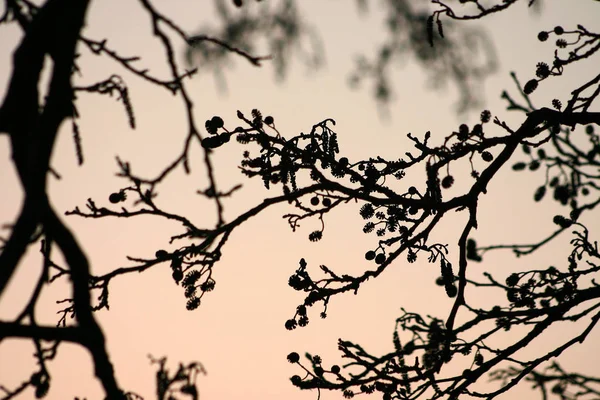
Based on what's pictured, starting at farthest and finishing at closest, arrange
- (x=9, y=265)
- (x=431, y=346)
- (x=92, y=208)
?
1. (x=431, y=346)
2. (x=92, y=208)
3. (x=9, y=265)

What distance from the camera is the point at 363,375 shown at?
333cm

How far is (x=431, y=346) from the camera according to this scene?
3.44 metres

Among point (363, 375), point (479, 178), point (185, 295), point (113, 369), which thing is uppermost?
point (479, 178)

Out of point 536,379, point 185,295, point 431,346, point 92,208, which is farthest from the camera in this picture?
point 536,379

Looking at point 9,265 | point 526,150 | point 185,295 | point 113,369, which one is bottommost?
point 113,369

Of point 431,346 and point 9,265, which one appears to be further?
point 431,346

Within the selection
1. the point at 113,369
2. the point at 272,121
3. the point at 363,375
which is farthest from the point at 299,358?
the point at 113,369

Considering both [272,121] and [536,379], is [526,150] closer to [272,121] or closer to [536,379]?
[536,379]

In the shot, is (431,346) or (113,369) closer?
(113,369)

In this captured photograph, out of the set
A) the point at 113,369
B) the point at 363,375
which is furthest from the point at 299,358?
the point at 113,369

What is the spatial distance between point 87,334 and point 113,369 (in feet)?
0.46

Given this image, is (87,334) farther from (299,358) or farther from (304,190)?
(299,358)

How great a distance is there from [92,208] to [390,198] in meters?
1.65

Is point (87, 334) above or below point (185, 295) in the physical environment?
below
